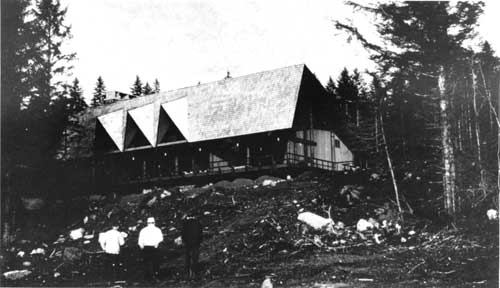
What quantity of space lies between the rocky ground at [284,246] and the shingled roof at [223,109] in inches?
215

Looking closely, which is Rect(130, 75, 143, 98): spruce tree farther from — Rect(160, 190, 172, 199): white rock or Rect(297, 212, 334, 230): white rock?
Rect(297, 212, 334, 230): white rock

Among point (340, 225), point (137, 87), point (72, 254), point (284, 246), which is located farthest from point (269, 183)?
point (137, 87)

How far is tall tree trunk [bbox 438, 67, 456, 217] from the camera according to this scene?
693 inches

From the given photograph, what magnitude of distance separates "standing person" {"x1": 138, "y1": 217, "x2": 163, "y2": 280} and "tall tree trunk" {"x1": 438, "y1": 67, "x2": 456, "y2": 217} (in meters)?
9.23

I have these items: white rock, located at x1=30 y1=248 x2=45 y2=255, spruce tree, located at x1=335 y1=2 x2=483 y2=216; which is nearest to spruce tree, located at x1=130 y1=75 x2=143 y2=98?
white rock, located at x1=30 y1=248 x2=45 y2=255

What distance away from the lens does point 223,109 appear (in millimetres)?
32438

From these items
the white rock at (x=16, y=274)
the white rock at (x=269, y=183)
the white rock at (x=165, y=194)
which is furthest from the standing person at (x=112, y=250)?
the white rock at (x=165, y=194)

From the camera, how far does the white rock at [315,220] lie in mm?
18172

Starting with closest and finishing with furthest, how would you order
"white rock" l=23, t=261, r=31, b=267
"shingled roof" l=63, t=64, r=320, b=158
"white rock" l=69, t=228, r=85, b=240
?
1. "white rock" l=23, t=261, r=31, b=267
2. "white rock" l=69, t=228, r=85, b=240
3. "shingled roof" l=63, t=64, r=320, b=158

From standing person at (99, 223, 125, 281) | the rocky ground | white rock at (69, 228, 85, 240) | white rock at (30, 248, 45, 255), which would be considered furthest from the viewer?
white rock at (69, 228, 85, 240)

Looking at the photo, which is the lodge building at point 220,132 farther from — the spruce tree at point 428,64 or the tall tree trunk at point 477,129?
the tall tree trunk at point 477,129

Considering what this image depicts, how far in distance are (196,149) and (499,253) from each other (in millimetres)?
22493

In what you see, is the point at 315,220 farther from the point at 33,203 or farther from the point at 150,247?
the point at 33,203

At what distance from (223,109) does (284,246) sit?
16.9 m
